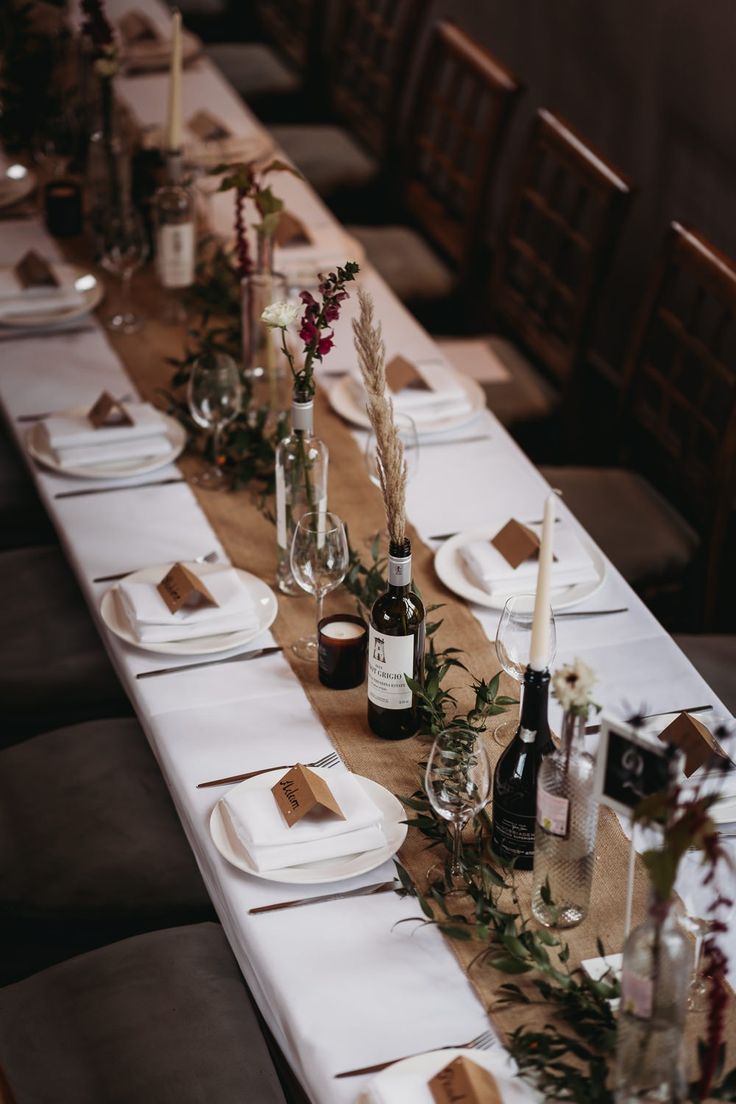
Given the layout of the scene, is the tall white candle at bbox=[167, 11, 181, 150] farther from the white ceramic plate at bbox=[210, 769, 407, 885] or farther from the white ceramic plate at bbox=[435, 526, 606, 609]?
the white ceramic plate at bbox=[210, 769, 407, 885]

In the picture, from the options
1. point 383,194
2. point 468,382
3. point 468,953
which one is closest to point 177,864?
point 468,953

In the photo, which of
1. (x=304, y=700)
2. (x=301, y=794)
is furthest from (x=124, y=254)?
(x=301, y=794)

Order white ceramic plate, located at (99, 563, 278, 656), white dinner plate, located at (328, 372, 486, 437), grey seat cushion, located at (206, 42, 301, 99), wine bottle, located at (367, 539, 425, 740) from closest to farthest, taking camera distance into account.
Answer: wine bottle, located at (367, 539, 425, 740), white ceramic plate, located at (99, 563, 278, 656), white dinner plate, located at (328, 372, 486, 437), grey seat cushion, located at (206, 42, 301, 99)

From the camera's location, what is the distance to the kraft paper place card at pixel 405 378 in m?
2.94

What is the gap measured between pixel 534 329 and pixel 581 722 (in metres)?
2.26

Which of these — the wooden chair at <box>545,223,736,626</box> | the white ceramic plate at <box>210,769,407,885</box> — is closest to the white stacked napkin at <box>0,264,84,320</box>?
the wooden chair at <box>545,223,736,626</box>

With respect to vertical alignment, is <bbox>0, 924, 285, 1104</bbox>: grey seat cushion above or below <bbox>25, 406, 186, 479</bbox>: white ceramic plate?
below

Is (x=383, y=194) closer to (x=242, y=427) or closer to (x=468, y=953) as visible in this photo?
(x=242, y=427)

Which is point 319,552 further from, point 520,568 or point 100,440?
point 100,440

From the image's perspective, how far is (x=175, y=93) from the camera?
306 centimetres

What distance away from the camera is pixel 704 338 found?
14.4ft

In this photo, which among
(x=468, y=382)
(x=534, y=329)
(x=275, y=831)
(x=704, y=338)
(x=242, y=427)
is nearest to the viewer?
(x=275, y=831)

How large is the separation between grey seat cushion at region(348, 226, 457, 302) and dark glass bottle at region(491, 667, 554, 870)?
2621 millimetres

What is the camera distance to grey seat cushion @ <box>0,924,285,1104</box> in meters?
1.92
